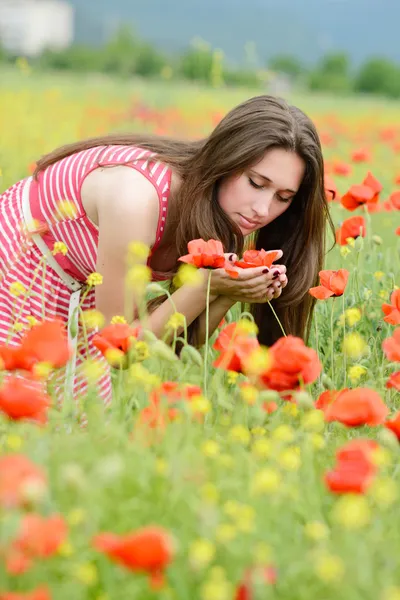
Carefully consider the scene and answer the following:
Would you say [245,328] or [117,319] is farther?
[117,319]

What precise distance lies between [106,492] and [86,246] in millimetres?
1312

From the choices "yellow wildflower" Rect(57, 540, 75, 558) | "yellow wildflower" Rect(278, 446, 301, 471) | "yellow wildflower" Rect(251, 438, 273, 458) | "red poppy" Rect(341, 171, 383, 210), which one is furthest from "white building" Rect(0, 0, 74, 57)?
"yellow wildflower" Rect(57, 540, 75, 558)

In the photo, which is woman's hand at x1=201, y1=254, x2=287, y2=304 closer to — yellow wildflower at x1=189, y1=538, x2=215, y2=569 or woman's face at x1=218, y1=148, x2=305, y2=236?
woman's face at x1=218, y1=148, x2=305, y2=236

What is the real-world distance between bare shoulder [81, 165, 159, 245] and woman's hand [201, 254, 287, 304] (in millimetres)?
239

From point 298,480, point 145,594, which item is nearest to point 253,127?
point 298,480

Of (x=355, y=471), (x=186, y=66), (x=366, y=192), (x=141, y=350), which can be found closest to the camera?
(x=355, y=471)

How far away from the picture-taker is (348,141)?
27.8 feet

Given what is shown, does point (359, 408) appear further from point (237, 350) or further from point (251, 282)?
point (251, 282)

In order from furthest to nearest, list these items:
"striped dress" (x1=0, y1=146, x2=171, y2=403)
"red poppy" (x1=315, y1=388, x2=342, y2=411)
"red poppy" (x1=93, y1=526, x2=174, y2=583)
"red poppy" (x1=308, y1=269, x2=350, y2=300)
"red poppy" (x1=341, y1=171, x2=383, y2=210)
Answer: "red poppy" (x1=341, y1=171, x2=383, y2=210)
"striped dress" (x1=0, y1=146, x2=171, y2=403)
"red poppy" (x1=308, y1=269, x2=350, y2=300)
"red poppy" (x1=315, y1=388, x2=342, y2=411)
"red poppy" (x1=93, y1=526, x2=174, y2=583)

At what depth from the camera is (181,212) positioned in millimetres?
2428

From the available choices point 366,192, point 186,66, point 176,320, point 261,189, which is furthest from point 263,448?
point 186,66

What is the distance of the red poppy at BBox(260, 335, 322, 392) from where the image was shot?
1.56 m

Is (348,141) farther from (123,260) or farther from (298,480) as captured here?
(298,480)

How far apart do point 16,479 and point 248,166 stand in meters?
1.45
